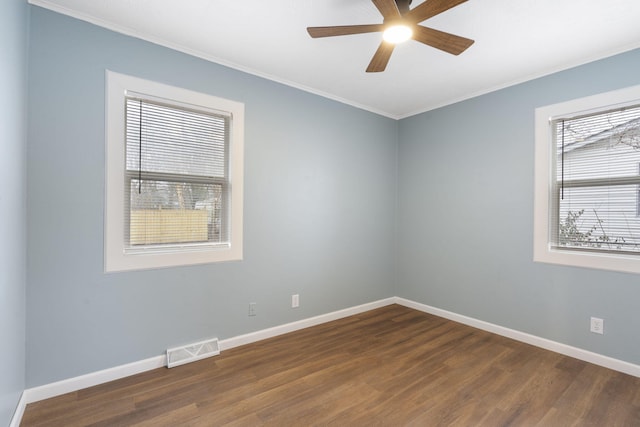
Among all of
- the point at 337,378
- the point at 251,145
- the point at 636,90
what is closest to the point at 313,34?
the point at 251,145

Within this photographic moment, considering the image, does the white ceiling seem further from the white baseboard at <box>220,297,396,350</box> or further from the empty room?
the white baseboard at <box>220,297,396,350</box>

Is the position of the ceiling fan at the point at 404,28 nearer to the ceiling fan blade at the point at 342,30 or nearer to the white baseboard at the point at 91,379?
the ceiling fan blade at the point at 342,30

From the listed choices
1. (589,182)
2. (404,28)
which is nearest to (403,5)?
(404,28)

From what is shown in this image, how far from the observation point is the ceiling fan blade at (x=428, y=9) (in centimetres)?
155

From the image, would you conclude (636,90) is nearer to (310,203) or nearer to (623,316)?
(623,316)

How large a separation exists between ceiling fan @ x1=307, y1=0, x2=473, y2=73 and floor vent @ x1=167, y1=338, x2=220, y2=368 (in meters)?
2.54

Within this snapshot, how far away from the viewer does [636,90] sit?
2.38 m

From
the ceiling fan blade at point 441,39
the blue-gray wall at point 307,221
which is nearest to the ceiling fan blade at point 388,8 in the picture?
the ceiling fan blade at point 441,39

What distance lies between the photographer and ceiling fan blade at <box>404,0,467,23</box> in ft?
5.10

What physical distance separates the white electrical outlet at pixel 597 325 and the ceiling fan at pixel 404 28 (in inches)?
98.2

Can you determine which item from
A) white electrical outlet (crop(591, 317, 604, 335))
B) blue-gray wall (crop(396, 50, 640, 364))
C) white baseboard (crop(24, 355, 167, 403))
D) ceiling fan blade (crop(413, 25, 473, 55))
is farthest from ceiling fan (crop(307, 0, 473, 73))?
white baseboard (crop(24, 355, 167, 403))

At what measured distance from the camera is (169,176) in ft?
8.20

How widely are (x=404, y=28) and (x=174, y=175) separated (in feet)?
6.63

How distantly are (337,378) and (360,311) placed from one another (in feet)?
5.06
